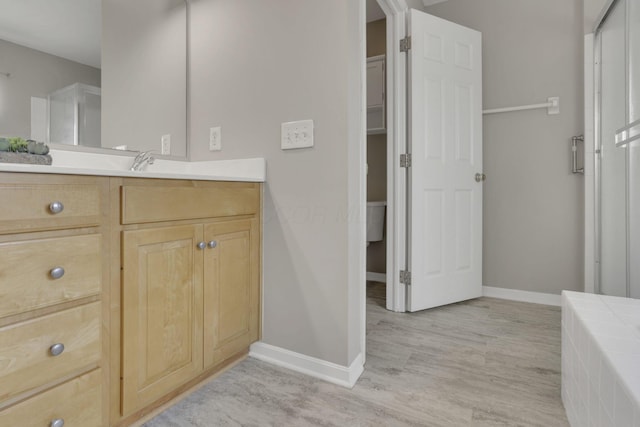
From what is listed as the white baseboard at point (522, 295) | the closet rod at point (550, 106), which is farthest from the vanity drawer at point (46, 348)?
the closet rod at point (550, 106)

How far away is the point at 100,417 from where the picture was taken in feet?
3.11

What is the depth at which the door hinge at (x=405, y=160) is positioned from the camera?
223cm

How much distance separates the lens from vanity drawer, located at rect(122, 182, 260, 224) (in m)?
1.03

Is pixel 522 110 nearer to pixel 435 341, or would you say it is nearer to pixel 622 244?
pixel 622 244

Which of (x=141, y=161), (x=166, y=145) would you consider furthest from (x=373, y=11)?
(x=141, y=161)

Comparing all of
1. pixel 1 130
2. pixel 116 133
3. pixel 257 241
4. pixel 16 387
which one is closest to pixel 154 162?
pixel 116 133

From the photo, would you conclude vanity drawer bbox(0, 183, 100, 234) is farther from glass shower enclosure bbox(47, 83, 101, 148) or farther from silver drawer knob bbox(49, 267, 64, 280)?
glass shower enclosure bbox(47, 83, 101, 148)

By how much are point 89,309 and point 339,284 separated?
0.89 m

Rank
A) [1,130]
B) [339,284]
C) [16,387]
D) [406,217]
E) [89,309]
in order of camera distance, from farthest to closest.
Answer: [406,217] < [339,284] < [1,130] < [89,309] < [16,387]

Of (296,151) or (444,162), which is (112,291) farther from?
(444,162)

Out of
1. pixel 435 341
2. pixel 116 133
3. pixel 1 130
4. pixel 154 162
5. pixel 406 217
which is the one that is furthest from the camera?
pixel 406 217

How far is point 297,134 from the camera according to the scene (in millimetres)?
1476

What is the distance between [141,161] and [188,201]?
500 millimetres

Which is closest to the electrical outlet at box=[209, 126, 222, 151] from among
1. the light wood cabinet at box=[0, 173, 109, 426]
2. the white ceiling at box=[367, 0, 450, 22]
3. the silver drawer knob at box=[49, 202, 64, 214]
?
the light wood cabinet at box=[0, 173, 109, 426]
